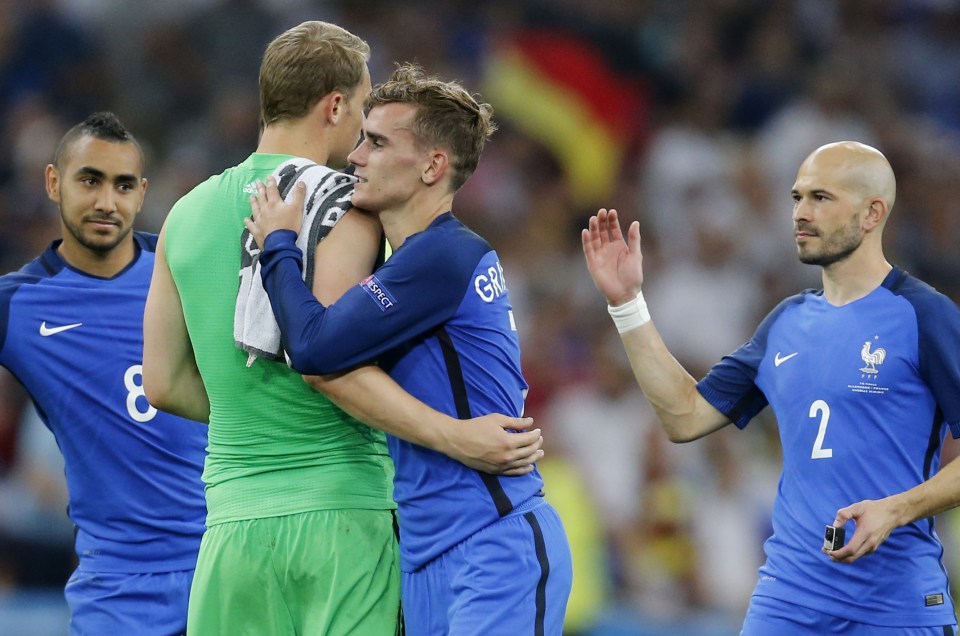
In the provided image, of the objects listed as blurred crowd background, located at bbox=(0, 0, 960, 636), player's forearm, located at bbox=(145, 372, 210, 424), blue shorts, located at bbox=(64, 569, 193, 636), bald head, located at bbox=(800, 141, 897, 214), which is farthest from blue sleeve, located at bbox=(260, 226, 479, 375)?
blurred crowd background, located at bbox=(0, 0, 960, 636)

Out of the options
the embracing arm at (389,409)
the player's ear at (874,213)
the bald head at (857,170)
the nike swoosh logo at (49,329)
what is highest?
the bald head at (857,170)

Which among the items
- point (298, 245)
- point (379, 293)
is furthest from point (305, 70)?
point (379, 293)

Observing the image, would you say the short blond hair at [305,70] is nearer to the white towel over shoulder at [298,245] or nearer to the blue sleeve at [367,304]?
the white towel over shoulder at [298,245]

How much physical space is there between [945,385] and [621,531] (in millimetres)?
4896

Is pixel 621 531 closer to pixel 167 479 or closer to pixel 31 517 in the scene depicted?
pixel 31 517

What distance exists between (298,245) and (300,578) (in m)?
1.07

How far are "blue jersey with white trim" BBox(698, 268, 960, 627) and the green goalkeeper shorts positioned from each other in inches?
72.2

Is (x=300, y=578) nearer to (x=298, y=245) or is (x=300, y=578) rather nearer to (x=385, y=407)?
(x=385, y=407)

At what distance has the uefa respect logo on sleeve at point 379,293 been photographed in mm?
4273

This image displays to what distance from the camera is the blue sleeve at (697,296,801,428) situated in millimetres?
5832

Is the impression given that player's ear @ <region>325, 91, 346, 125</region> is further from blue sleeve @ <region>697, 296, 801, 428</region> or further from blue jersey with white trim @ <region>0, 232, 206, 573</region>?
blue sleeve @ <region>697, 296, 801, 428</region>

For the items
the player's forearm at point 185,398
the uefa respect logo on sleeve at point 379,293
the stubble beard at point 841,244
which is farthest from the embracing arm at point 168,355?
the stubble beard at point 841,244

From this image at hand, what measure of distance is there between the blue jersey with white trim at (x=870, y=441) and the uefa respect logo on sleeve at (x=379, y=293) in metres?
2.06

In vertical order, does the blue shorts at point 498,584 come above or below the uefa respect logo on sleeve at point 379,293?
below
